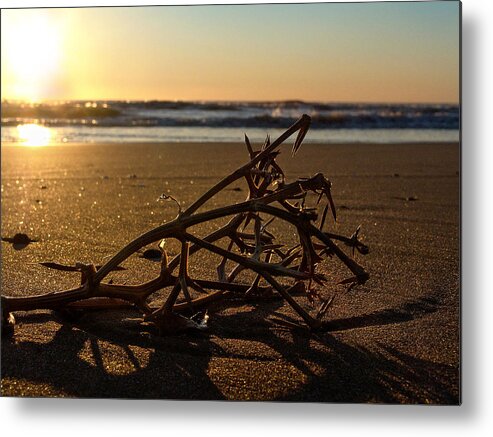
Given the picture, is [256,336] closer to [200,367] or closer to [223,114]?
[200,367]

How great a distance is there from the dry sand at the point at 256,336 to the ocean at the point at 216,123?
1297mm

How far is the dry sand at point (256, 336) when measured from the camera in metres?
2.51

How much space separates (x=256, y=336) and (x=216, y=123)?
5.00 m

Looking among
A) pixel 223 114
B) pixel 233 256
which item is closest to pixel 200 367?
pixel 233 256

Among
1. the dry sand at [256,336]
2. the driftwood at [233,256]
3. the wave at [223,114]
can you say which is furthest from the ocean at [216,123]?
the driftwood at [233,256]

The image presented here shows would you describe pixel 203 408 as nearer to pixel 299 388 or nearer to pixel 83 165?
pixel 299 388

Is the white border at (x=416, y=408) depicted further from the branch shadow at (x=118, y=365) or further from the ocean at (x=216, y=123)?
the ocean at (x=216, y=123)

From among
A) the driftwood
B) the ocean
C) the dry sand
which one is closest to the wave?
the ocean

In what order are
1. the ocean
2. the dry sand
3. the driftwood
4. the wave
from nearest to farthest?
the driftwood, the dry sand, the wave, the ocean

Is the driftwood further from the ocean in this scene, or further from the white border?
the ocean

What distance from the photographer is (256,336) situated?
269 centimetres

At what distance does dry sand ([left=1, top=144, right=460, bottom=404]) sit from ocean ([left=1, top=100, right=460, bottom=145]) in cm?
130

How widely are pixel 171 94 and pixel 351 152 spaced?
2712 mm

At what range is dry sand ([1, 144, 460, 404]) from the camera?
2506 mm
